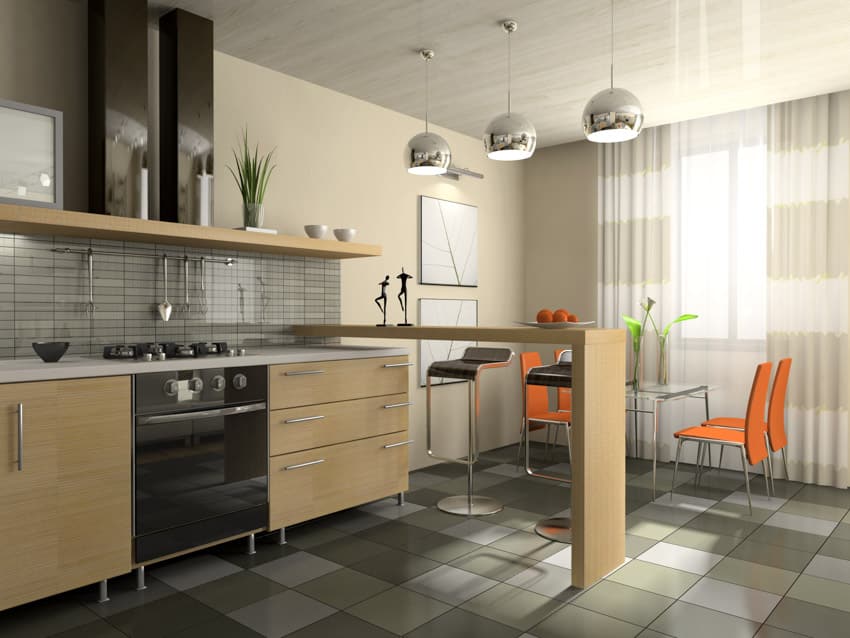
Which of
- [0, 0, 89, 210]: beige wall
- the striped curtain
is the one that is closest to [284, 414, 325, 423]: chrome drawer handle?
[0, 0, 89, 210]: beige wall

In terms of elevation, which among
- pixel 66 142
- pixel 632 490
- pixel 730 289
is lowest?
pixel 632 490

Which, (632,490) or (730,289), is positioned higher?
(730,289)

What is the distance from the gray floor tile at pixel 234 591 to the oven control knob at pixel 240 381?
0.85 meters

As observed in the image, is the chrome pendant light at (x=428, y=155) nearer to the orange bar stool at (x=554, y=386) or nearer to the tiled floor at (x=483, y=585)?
the orange bar stool at (x=554, y=386)

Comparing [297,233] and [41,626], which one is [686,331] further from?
[41,626]

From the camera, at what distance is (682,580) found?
283 centimetres

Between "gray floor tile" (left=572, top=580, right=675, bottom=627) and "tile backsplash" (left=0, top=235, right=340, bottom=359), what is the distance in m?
2.31

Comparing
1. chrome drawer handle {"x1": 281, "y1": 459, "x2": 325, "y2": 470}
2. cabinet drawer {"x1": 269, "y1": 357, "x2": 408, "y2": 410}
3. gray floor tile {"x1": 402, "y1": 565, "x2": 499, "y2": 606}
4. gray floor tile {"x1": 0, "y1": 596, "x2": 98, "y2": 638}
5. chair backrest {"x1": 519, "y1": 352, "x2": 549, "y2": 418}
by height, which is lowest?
gray floor tile {"x1": 402, "y1": 565, "x2": 499, "y2": 606}

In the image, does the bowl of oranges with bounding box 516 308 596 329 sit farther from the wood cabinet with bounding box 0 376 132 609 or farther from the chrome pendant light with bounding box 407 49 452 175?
the wood cabinet with bounding box 0 376 132 609

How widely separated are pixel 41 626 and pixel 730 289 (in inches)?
187

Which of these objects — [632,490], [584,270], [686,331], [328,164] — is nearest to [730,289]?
[686,331]

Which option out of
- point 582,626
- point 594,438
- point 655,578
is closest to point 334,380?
point 594,438

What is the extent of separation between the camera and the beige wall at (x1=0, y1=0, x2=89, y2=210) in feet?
A: 9.46

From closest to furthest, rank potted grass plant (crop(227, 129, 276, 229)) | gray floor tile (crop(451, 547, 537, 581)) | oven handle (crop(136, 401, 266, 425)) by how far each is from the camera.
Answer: oven handle (crop(136, 401, 266, 425)), gray floor tile (crop(451, 547, 537, 581)), potted grass plant (crop(227, 129, 276, 229))
